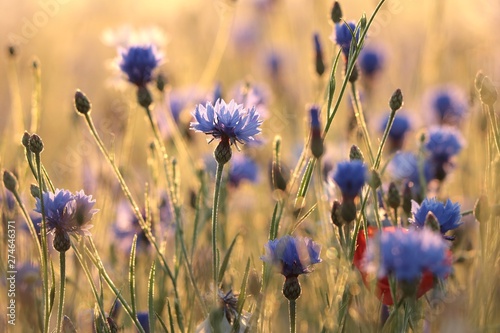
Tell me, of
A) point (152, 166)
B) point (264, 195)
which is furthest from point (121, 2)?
point (152, 166)

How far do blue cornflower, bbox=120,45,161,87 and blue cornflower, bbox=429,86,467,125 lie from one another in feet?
3.63

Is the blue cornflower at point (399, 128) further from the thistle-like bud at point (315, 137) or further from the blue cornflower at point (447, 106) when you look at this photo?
the thistle-like bud at point (315, 137)

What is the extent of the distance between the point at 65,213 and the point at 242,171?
35.8 inches

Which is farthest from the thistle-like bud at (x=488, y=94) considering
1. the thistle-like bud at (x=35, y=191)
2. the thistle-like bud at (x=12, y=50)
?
the thistle-like bud at (x=12, y=50)

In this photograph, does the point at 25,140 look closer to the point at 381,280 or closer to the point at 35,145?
the point at 35,145

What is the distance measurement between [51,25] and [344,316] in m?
4.40

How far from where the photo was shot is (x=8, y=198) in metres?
1.68

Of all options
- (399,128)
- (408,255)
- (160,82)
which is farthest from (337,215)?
(399,128)

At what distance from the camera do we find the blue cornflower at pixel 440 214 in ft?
3.68

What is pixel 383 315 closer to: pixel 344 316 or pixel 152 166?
pixel 344 316

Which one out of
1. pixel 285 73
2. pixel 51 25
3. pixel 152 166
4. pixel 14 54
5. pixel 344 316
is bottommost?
pixel 344 316

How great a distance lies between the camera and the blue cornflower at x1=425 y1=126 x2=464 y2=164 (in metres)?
1.82

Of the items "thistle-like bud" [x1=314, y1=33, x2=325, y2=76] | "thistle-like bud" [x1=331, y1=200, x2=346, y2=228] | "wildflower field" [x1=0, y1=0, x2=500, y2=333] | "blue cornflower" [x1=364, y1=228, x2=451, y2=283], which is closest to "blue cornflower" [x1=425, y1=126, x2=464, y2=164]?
"wildflower field" [x1=0, y1=0, x2=500, y2=333]

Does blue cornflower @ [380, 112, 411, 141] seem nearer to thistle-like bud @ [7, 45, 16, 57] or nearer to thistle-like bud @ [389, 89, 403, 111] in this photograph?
thistle-like bud @ [389, 89, 403, 111]
